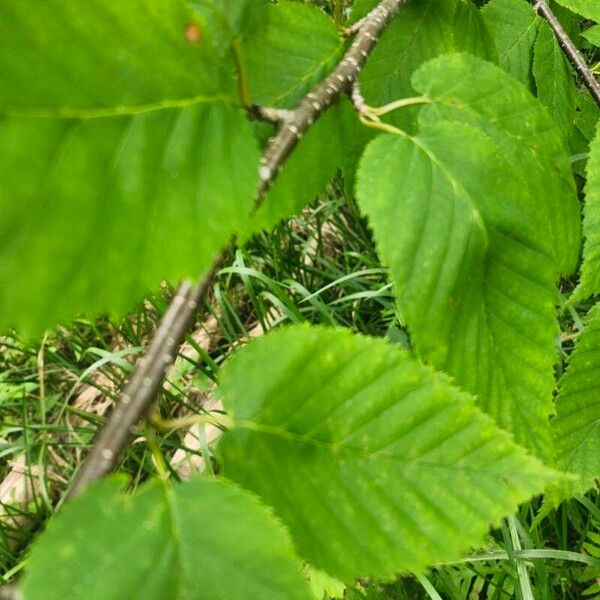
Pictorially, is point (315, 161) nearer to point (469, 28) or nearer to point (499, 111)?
point (499, 111)

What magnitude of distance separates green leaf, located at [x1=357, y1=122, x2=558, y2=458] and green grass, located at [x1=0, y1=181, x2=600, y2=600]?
1018 mm

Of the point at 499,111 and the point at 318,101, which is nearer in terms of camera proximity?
the point at 318,101

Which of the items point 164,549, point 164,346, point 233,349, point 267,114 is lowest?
point 233,349

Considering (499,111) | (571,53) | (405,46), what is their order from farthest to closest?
(571,53), (405,46), (499,111)

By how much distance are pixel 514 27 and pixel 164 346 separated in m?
0.88

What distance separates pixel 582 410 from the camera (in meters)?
0.83

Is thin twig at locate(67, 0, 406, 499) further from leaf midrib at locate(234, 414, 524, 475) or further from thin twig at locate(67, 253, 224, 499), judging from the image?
leaf midrib at locate(234, 414, 524, 475)

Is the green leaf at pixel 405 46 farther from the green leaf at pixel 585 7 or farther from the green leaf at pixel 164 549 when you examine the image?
the green leaf at pixel 164 549

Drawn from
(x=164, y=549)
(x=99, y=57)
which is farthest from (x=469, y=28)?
(x=164, y=549)

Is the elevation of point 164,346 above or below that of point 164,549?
above

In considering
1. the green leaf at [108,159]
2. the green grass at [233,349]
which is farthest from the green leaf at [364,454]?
the green grass at [233,349]

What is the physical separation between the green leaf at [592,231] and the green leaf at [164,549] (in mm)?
472

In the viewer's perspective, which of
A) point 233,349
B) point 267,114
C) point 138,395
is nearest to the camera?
point 138,395

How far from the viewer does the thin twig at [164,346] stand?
1.05ft
